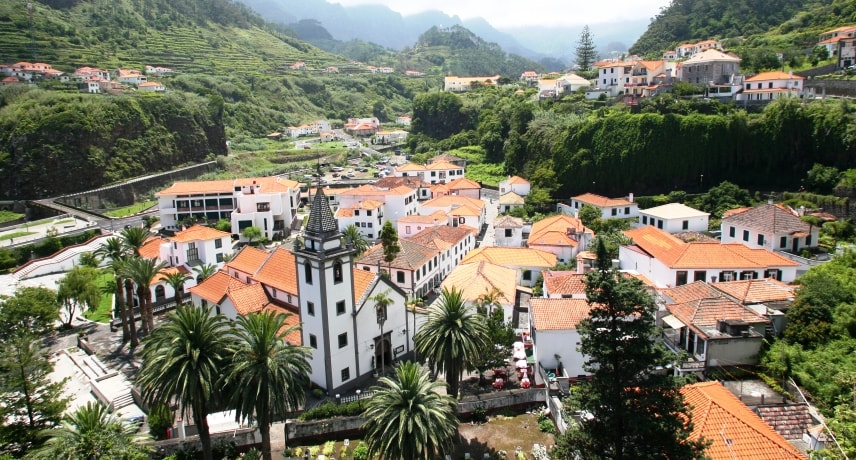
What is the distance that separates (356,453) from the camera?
21531 mm

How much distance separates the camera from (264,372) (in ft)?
61.6

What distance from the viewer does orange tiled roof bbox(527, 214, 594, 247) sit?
4375cm

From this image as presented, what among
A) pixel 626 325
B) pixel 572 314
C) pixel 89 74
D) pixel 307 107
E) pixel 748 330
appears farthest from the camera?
pixel 307 107

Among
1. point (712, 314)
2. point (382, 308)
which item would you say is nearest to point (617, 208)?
point (712, 314)

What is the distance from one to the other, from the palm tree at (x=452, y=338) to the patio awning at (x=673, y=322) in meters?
8.91

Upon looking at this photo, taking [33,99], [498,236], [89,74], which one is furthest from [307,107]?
[498,236]

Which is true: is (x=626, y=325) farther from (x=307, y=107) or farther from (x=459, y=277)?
(x=307, y=107)

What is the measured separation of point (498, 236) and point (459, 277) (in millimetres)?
13906

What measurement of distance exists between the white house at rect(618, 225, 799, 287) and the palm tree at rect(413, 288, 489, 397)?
55.8 ft

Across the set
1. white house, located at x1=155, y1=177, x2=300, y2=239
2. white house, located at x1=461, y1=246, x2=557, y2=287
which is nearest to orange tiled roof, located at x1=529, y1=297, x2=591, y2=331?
white house, located at x1=461, y1=246, x2=557, y2=287

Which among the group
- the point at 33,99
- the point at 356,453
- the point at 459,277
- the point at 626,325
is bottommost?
the point at 356,453

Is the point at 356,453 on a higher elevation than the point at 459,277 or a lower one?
lower

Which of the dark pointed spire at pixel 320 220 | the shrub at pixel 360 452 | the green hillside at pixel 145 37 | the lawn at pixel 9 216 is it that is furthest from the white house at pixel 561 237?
the green hillside at pixel 145 37

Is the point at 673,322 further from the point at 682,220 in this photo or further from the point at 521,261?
the point at 682,220
